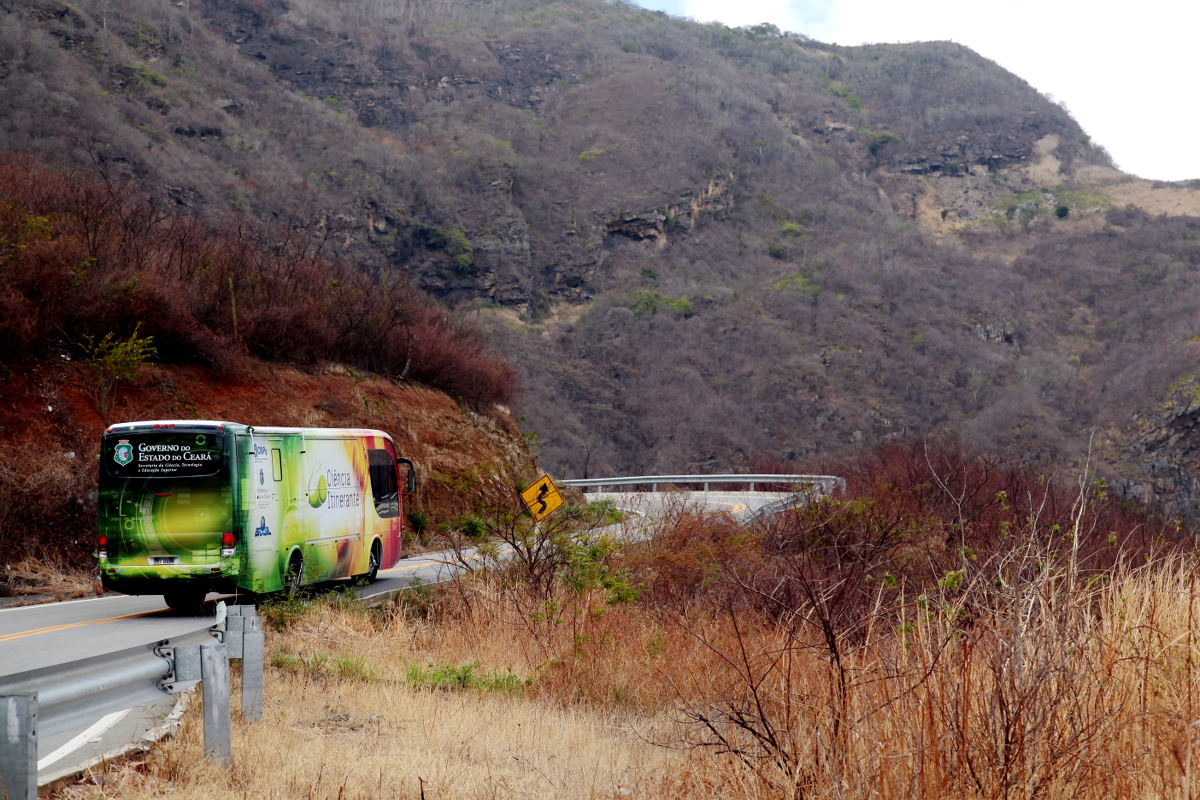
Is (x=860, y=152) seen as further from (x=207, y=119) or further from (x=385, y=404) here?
(x=385, y=404)

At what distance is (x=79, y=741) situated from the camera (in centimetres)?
545

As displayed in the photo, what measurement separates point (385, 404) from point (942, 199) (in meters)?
114

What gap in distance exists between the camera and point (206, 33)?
3469 inches

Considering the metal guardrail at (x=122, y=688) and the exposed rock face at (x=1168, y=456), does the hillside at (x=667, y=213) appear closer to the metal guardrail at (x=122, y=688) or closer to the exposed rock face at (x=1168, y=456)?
the exposed rock face at (x=1168, y=456)

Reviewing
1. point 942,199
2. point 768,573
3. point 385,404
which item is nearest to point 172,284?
point 385,404

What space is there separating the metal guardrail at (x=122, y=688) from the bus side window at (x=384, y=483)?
10380 mm

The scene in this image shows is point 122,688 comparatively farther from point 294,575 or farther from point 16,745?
point 294,575

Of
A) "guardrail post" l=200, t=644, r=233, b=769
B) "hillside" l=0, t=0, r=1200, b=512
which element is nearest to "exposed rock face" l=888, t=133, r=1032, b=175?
"hillside" l=0, t=0, r=1200, b=512

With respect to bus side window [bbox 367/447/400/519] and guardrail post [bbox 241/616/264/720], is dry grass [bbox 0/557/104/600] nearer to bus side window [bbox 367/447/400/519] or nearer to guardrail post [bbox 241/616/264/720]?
bus side window [bbox 367/447/400/519]

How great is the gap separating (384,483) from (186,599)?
15.7ft

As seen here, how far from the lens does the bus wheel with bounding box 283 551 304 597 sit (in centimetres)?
1284

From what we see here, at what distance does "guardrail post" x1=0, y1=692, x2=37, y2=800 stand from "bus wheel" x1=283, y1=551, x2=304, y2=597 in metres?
9.21

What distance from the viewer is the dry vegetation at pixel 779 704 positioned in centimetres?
419

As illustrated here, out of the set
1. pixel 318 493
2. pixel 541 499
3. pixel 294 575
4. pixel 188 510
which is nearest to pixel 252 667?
pixel 188 510
